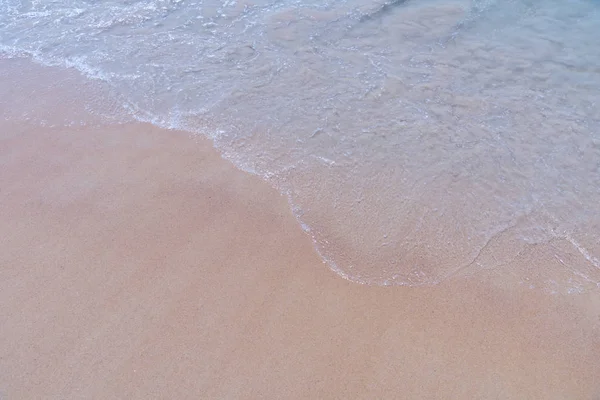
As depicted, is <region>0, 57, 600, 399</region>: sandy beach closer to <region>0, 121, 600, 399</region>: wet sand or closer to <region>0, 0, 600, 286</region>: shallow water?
<region>0, 121, 600, 399</region>: wet sand

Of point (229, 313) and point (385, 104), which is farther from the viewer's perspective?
point (385, 104)

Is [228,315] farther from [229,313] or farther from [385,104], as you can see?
[385,104]

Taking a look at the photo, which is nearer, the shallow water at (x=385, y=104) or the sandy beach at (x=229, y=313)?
the sandy beach at (x=229, y=313)

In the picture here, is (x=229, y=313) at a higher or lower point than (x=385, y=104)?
lower

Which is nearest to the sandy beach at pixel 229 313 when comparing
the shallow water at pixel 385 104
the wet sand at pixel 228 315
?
the wet sand at pixel 228 315

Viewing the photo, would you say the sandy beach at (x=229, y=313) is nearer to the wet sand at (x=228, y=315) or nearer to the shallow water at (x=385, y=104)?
the wet sand at (x=228, y=315)


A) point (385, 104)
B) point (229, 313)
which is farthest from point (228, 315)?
point (385, 104)
